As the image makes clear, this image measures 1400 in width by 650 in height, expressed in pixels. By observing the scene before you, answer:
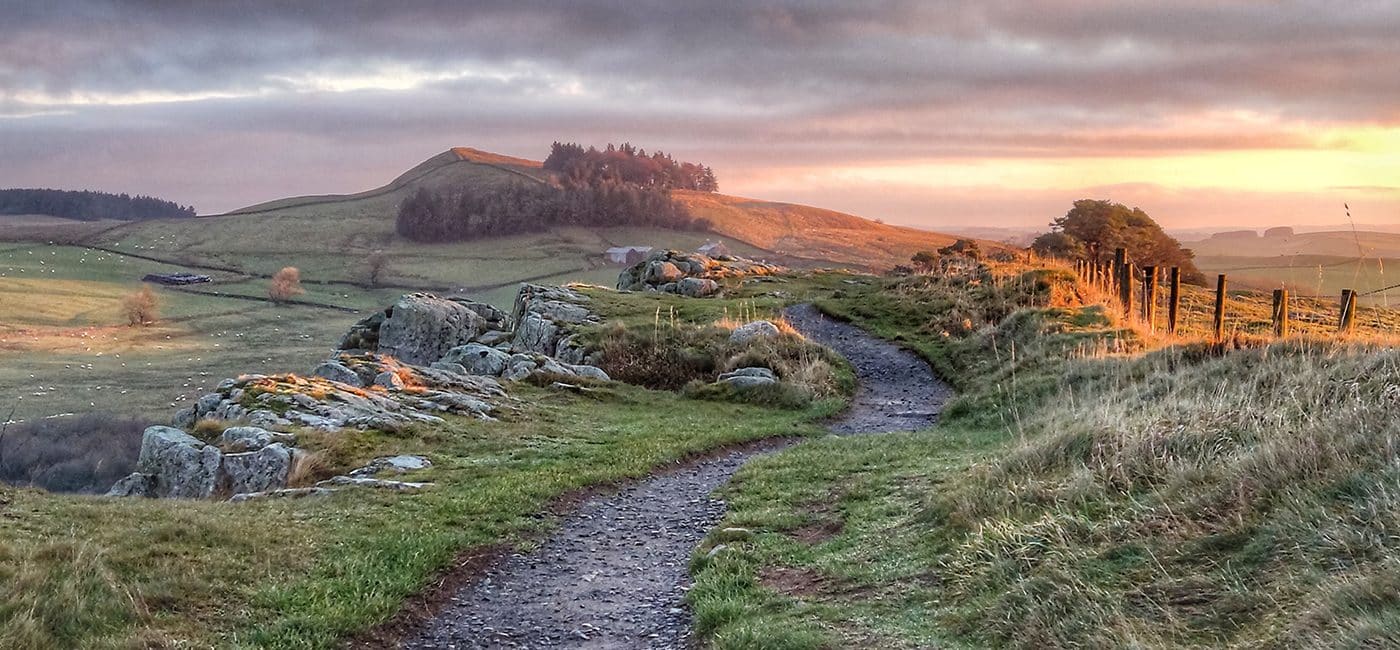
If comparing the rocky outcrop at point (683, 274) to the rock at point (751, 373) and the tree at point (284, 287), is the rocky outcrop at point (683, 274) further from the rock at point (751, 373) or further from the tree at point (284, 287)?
the tree at point (284, 287)

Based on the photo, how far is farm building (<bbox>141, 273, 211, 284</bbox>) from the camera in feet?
367

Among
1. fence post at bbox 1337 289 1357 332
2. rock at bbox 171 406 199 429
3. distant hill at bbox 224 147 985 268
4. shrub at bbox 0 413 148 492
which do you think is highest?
distant hill at bbox 224 147 985 268

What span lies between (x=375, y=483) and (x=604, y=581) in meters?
5.36

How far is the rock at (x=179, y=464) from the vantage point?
51.1 ft

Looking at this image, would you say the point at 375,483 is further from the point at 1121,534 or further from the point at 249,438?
the point at 1121,534

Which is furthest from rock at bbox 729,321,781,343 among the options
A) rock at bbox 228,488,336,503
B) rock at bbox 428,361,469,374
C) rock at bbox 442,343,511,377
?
rock at bbox 228,488,336,503

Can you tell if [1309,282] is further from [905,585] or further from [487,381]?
[487,381]

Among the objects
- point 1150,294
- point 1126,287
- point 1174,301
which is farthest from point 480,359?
point 1126,287

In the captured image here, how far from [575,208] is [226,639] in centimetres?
13736

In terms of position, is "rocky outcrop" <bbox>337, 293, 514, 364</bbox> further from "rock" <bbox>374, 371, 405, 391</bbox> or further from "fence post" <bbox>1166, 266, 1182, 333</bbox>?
"fence post" <bbox>1166, 266, 1182, 333</bbox>

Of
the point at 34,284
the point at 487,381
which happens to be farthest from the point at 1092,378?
the point at 34,284

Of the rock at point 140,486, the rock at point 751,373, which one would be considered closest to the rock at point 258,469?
the rock at point 140,486

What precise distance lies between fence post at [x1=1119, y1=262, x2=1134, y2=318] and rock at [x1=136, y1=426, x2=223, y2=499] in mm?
26065

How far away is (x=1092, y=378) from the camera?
752 inches
